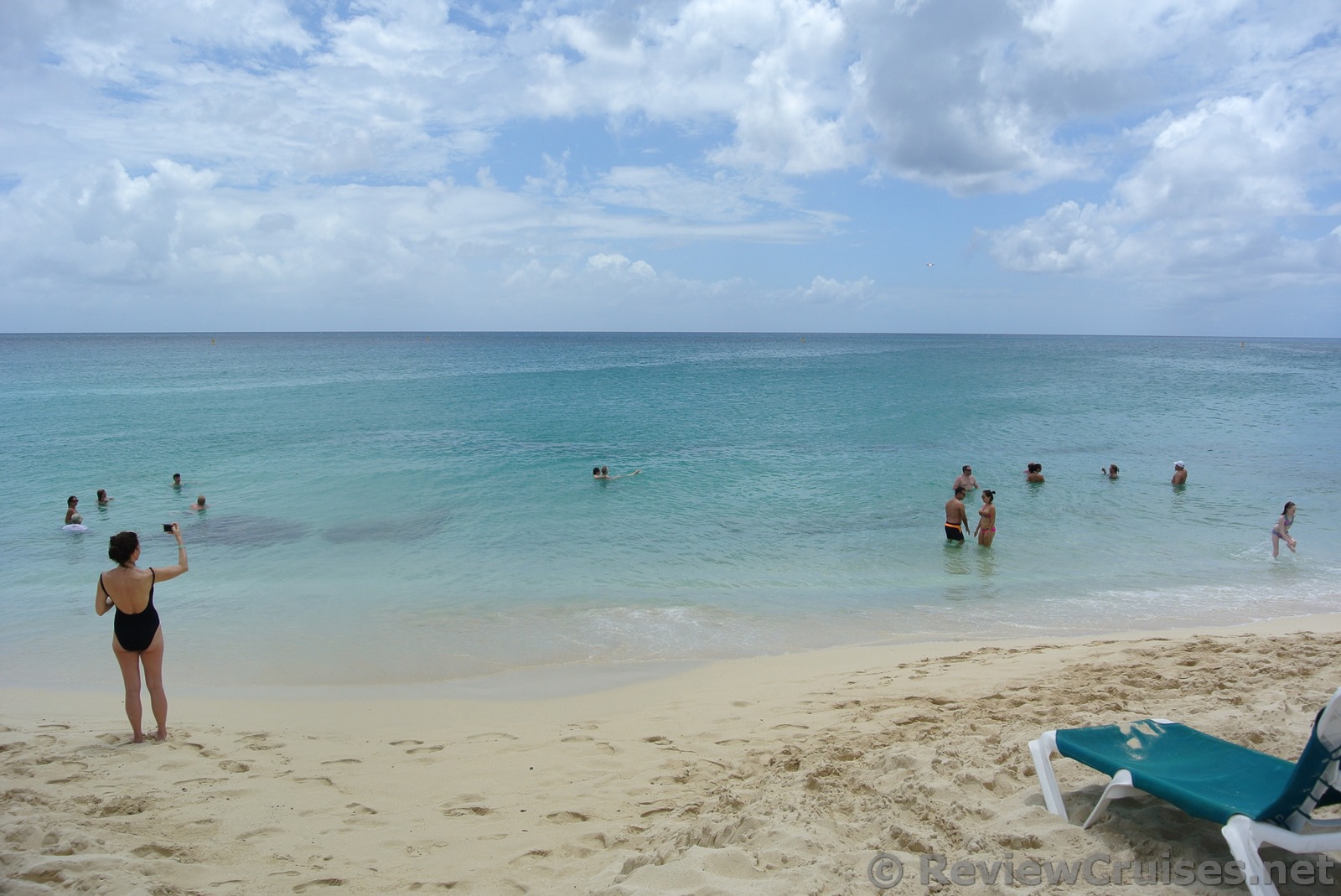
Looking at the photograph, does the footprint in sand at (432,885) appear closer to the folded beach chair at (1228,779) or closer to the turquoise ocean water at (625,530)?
the folded beach chair at (1228,779)

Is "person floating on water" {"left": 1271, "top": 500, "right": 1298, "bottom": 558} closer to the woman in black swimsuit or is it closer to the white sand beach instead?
the white sand beach

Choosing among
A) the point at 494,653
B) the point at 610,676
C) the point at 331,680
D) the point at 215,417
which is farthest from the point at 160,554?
the point at 215,417

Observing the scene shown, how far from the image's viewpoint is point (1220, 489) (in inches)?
737

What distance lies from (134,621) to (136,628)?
0.19 ft

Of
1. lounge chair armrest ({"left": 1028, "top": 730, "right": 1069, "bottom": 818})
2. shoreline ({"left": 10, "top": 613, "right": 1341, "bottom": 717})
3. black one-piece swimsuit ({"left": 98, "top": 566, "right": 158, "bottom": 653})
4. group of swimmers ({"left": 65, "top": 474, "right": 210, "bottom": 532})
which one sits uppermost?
black one-piece swimsuit ({"left": 98, "top": 566, "right": 158, "bottom": 653})

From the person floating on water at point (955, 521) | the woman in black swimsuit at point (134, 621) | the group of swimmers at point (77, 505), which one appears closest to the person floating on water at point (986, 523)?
the person floating on water at point (955, 521)

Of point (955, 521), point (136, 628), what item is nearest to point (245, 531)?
point (136, 628)

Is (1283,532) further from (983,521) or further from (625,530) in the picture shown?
(625,530)

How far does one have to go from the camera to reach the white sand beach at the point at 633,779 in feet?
12.9

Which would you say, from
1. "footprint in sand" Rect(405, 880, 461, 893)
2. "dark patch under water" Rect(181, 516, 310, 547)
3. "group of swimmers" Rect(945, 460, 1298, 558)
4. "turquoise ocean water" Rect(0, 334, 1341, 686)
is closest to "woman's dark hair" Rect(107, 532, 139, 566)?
"turquoise ocean water" Rect(0, 334, 1341, 686)

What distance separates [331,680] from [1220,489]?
65.8 ft

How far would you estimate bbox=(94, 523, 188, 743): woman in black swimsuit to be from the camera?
597 centimetres

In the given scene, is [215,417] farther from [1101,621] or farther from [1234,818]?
[1234,818]

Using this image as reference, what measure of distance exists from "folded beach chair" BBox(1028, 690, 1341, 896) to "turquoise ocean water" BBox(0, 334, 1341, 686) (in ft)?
17.3
